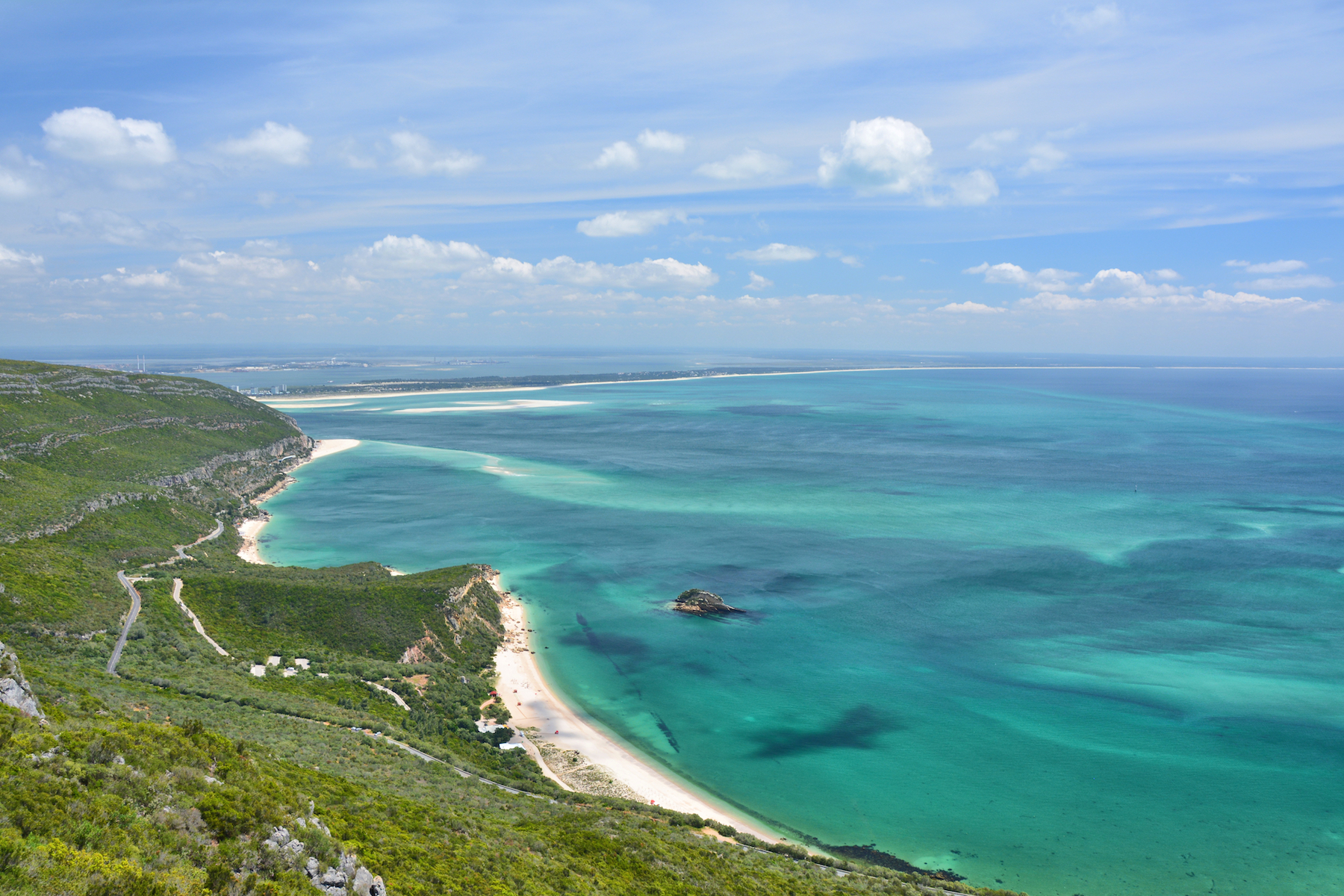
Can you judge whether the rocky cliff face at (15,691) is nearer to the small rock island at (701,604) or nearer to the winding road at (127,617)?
the winding road at (127,617)

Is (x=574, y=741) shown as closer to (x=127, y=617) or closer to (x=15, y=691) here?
(x=15, y=691)

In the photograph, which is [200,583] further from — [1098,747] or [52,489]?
[1098,747]

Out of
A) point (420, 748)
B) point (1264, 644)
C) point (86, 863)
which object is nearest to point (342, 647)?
point (420, 748)

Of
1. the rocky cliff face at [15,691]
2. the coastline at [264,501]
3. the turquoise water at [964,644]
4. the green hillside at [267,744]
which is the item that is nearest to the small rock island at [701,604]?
the turquoise water at [964,644]

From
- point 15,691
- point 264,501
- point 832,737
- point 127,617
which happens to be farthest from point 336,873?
point 264,501

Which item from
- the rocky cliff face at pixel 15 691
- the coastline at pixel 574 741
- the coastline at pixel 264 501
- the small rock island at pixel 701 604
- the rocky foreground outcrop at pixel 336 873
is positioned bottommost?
the coastline at pixel 574 741

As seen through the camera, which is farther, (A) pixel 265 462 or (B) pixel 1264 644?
(A) pixel 265 462
